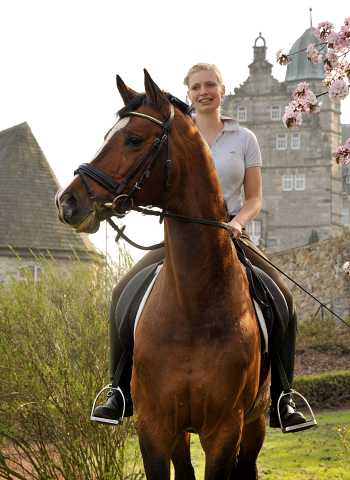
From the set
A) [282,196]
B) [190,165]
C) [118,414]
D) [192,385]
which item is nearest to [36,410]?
[118,414]

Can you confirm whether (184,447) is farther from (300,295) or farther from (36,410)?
(300,295)

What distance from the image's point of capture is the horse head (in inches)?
127

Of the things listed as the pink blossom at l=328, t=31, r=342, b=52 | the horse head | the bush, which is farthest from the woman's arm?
the bush

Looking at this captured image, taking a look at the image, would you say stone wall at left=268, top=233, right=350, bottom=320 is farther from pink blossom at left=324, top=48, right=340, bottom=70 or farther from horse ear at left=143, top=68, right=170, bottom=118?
horse ear at left=143, top=68, right=170, bottom=118

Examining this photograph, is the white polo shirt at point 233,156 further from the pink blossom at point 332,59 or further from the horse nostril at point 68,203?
the pink blossom at point 332,59

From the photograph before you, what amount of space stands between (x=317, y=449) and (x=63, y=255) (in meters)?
17.5

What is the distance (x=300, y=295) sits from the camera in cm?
2461

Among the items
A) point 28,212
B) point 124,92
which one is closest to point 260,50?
point 28,212

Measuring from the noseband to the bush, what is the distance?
4.06 m

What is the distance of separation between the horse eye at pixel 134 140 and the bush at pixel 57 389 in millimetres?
4193

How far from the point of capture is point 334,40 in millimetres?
7008

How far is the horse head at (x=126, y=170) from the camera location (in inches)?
127

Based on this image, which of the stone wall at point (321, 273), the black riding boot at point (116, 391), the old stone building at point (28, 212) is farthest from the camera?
the old stone building at point (28, 212)

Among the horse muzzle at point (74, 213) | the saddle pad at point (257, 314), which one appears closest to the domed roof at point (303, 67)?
the saddle pad at point (257, 314)
